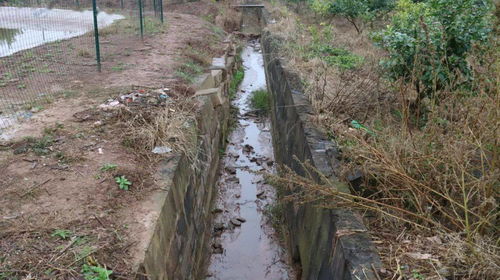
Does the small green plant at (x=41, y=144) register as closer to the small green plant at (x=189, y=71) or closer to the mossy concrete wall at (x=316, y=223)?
the mossy concrete wall at (x=316, y=223)

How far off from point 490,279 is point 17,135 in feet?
15.2

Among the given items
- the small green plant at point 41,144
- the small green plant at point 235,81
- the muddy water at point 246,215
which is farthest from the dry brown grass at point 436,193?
the small green plant at point 235,81

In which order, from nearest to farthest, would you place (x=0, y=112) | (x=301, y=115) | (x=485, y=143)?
(x=485, y=143) < (x=0, y=112) < (x=301, y=115)

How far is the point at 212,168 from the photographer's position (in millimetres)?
6523

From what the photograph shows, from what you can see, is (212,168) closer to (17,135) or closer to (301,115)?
(301,115)

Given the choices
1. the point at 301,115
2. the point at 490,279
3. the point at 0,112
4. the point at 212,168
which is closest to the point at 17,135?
the point at 0,112

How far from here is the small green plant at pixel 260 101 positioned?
33.5 feet

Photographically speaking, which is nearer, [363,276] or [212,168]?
[363,276]

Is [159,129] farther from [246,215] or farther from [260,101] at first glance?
[260,101]

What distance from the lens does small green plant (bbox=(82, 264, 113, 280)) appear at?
101 inches

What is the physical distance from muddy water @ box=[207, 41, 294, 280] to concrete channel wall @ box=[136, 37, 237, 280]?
24 cm

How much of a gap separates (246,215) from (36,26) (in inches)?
173

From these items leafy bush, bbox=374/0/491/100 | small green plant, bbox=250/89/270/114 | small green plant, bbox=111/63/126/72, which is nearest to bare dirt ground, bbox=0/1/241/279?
small green plant, bbox=111/63/126/72

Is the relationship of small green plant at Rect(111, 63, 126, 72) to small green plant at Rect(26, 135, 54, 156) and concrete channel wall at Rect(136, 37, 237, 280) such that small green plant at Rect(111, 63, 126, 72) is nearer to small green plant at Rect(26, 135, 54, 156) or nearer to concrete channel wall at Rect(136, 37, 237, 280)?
concrete channel wall at Rect(136, 37, 237, 280)
